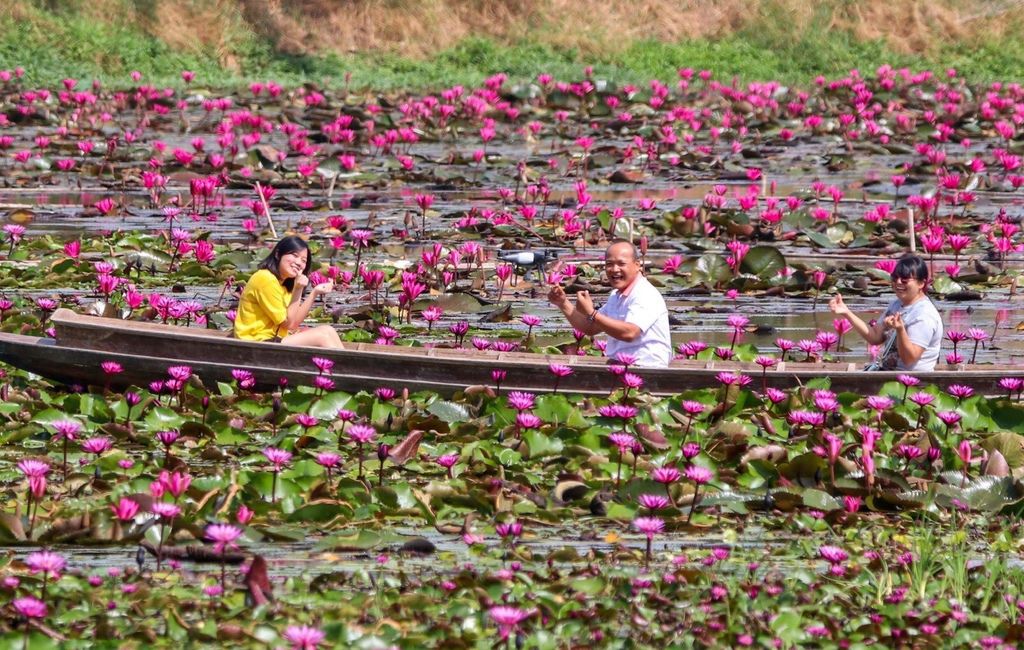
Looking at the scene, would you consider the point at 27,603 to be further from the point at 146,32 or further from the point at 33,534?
the point at 146,32

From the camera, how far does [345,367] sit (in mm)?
8469

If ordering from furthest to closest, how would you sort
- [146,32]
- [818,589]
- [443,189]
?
[146,32], [443,189], [818,589]

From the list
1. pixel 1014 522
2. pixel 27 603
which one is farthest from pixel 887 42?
pixel 27 603

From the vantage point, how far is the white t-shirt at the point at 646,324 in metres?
8.80

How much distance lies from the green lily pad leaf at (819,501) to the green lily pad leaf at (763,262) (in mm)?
5976

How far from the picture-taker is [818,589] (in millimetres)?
5520

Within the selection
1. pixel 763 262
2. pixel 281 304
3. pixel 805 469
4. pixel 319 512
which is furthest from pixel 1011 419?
pixel 763 262

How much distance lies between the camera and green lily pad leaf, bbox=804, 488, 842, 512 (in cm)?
650

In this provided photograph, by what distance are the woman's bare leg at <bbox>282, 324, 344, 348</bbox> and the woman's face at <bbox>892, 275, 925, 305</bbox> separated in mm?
2870

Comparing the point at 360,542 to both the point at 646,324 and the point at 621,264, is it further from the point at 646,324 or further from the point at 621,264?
the point at 621,264

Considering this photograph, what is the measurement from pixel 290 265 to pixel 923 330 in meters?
3.23

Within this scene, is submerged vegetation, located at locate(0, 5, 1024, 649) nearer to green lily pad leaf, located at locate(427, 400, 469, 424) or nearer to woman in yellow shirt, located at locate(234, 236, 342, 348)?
green lily pad leaf, located at locate(427, 400, 469, 424)

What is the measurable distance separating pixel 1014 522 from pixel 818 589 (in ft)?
4.25

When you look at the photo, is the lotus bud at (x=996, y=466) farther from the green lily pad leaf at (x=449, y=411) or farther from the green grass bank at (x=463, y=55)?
the green grass bank at (x=463, y=55)
